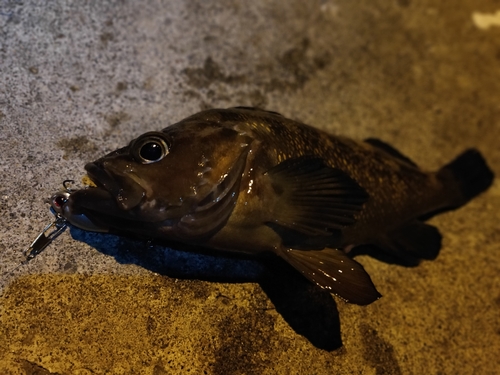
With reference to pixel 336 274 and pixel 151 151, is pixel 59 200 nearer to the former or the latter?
pixel 151 151

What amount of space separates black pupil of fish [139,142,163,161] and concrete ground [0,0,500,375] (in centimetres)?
61

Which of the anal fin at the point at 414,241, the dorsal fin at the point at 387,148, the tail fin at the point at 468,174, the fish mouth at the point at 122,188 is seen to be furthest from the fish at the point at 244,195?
the tail fin at the point at 468,174

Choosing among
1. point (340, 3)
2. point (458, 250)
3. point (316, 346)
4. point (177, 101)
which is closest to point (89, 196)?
point (177, 101)

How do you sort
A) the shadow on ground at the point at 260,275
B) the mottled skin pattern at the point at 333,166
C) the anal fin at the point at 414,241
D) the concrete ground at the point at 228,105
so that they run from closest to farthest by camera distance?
1. the mottled skin pattern at the point at 333,166
2. the concrete ground at the point at 228,105
3. the shadow on ground at the point at 260,275
4. the anal fin at the point at 414,241

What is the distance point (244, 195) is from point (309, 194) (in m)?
0.30

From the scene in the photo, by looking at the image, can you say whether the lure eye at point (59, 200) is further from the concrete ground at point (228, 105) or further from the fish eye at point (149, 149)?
the fish eye at point (149, 149)

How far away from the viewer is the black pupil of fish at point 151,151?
5.84 ft

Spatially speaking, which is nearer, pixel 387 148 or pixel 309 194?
pixel 309 194

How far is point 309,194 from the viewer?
77.1 inches

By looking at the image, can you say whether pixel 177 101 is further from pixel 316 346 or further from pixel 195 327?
pixel 316 346

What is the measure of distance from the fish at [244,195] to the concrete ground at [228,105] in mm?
259

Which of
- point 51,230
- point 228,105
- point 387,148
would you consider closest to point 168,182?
point 51,230

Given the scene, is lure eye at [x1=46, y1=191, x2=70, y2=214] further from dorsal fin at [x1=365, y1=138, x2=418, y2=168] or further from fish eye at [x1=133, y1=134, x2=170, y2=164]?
dorsal fin at [x1=365, y1=138, x2=418, y2=168]

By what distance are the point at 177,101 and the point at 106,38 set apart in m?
0.59
